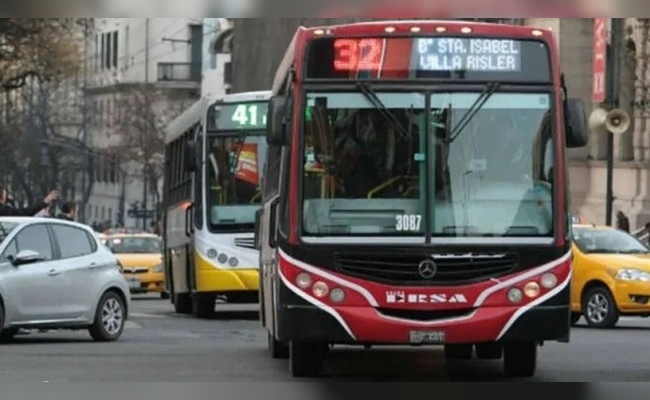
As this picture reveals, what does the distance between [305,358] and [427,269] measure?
1634 mm

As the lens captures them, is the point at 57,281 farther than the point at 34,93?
No

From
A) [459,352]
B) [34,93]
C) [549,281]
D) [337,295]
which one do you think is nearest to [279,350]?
[459,352]

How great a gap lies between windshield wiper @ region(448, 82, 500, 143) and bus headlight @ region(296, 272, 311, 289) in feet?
5.33

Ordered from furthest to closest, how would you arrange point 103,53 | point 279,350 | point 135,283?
point 103,53
point 135,283
point 279,350

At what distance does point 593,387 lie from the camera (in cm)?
1580

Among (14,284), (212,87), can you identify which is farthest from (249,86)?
(212,87)

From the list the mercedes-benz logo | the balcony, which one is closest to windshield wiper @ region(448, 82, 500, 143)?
the mercedes-benz logo

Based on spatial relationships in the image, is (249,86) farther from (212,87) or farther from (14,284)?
(212,87)

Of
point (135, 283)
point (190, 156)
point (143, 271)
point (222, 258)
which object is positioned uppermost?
point (190, 156)

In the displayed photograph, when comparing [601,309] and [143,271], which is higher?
[601,309]

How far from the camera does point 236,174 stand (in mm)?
27797

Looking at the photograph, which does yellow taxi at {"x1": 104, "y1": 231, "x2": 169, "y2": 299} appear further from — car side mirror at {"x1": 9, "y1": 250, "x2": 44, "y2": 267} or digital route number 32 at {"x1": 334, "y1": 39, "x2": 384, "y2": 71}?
digital route number 32 at {"x1": 334, "y1": 39, "x2": 384, "y2": 71}

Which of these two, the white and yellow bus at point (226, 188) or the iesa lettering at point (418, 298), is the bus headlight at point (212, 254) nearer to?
the white and yellow bus at point (226, 188)

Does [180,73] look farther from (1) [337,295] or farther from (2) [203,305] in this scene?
(1) [337,295]
